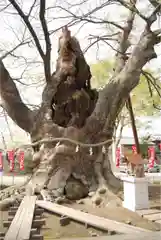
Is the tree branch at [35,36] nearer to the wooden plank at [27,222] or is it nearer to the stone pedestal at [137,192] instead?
the wooden plank at [27,222]

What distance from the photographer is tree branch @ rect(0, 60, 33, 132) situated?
28.2ft

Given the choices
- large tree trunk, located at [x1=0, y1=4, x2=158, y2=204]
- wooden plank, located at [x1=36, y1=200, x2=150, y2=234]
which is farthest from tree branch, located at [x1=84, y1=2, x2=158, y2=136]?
wooden plank, located at [x1=36, y1=200, x2=150, y2=234]

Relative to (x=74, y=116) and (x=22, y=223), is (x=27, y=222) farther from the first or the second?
(x=74, y=116)

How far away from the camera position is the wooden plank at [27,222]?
356 centimetres

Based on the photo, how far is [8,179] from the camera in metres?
12.3

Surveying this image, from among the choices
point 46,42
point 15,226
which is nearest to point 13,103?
point 46,42

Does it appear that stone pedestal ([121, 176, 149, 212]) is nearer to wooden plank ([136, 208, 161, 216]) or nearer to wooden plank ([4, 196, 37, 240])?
wooden plank ([136, 208, 161, 216])

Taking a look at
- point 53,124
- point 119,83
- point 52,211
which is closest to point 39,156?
point 53,124

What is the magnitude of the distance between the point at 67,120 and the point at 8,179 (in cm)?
486

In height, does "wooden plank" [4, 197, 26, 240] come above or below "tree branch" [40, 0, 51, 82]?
below

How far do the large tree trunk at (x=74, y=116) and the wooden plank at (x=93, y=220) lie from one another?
140 cm

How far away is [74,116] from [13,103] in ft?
5.31

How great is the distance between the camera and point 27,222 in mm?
4438

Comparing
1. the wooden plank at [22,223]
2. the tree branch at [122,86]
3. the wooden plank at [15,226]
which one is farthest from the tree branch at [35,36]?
the wooden plank at [15,226]
